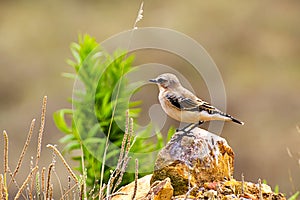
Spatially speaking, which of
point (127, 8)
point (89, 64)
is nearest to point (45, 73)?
point (127, 8)

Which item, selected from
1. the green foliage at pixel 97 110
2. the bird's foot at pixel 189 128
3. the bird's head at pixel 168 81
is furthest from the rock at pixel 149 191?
the green foliage at pixel 97 110

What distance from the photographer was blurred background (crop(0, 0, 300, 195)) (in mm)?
11930

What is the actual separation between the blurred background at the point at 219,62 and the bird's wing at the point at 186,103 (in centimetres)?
723

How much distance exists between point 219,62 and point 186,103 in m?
10.9

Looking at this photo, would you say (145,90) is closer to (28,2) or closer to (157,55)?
(157,55)

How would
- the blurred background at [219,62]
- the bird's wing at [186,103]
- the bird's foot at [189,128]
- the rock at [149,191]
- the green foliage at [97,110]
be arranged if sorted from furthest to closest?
the blurred background at [219,62], the green foliage at [97,110], the bird's foot at [189,128], the bird's wing at [186,103], the rock at [149,191]

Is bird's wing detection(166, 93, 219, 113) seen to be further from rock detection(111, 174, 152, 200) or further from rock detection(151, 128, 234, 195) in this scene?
rock detection(111, 174, 152, 200)

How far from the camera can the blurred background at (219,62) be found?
1193 cm

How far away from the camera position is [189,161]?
333cm

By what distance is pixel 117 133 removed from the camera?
4789mm

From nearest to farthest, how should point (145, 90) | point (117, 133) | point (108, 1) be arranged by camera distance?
point (117, 133)
point (145, 90)
point (108, 1)

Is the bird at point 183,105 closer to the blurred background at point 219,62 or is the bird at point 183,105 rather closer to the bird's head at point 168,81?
the bird's head at point 168,81

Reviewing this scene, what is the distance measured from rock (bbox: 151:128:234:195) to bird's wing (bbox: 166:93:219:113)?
16cm

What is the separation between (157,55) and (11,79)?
297 centimetres
